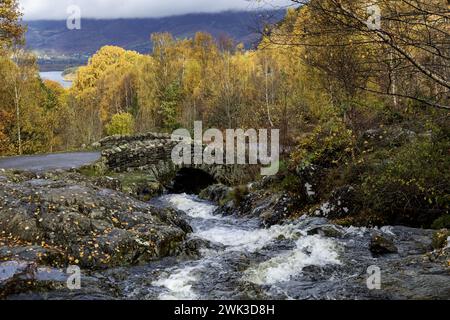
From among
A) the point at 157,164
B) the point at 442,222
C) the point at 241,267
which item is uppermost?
the point at 442,222

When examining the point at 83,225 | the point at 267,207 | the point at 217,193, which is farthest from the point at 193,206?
the point at 83,225

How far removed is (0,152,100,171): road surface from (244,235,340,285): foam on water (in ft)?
44.6

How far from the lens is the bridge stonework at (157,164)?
24.7m

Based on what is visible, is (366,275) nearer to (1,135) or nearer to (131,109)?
(1,135)

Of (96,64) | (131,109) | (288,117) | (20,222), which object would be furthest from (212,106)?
(96,64)

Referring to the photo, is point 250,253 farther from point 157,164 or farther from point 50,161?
point 157,164

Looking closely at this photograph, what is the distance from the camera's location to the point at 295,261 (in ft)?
34.9

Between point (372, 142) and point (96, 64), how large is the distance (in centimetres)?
7288

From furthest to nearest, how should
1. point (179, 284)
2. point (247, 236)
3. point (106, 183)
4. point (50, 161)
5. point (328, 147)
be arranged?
point (50, 161) → point (106, 183) → point (328, 147) → point (247, 236) → point (179, 284)

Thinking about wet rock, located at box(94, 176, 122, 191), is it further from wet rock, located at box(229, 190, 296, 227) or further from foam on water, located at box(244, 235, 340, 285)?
foam on water, located at box(244, 235, 340, 285)

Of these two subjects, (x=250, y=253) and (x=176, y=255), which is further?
(x=250, y=253)

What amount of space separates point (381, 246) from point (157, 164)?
17.7 m

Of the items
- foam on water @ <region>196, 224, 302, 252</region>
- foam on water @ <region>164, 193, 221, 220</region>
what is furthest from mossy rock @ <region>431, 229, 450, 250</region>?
foam on water @ <region>164, 193, 221, 220</region>
